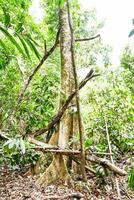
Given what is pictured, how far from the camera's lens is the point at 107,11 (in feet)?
48.3

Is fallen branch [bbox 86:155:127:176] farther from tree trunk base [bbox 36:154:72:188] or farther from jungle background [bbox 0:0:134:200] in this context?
tree trunk base [bbox 36:154:72:188]

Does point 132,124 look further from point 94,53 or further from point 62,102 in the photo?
point 94,53

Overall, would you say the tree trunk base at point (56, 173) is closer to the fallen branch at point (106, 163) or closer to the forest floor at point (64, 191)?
the forest floor at point (64, 191)

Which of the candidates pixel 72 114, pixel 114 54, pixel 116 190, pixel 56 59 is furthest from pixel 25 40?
pixel 114 54

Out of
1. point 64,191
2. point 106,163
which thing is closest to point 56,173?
point 64,191

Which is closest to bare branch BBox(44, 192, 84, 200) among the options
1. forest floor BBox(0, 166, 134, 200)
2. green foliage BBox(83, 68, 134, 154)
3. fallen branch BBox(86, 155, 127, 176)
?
forest floor BBox(0, 166, 134, 200)

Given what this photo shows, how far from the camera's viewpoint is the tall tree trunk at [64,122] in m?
4.04

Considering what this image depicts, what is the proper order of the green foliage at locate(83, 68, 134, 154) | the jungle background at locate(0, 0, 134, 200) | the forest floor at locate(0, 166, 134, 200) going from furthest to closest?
1. the green foliage at locate(83, 68, 134, 154)
2. the jungle background at locate(0, 0, 134, 200)
3. the forest floor at locate(0, 166, 134, 200)

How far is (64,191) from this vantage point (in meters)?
3.78

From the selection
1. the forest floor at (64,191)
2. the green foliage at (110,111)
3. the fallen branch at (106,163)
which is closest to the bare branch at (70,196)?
the forest floor at (64,191)

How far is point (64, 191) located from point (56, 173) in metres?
0.32

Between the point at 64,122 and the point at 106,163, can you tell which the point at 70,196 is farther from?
the point at 64,122

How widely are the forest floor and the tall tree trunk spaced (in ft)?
0.42

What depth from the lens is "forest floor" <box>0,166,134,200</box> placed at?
356 centimetres
